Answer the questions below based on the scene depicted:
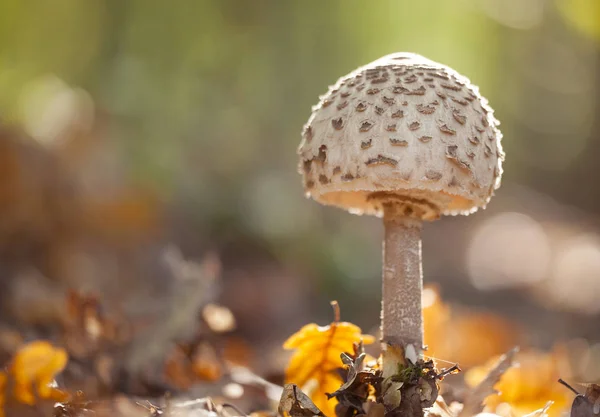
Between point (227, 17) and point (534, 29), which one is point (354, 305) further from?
point (534, 29)

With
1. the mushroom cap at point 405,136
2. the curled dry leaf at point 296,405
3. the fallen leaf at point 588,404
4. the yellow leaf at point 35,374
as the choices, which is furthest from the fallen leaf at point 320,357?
the yellow leaf at point 35,374

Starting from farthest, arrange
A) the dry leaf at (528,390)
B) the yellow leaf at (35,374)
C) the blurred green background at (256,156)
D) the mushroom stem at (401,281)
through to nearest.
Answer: the blurred green background at (256,156), the dry leaf at (528,390), the mushroom stem at (401,281), the yellow leaf at (35,374)

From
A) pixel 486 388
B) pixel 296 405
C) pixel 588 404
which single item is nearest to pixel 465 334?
pixel 486 388

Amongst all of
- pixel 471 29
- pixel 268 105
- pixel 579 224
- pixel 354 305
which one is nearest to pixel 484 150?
pixel 354 305

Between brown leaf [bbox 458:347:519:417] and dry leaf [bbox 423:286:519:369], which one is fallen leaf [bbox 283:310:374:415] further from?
dry leaf [bbox 423:286:519:369]

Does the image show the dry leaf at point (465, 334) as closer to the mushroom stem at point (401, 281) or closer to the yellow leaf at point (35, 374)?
the mushroom stem at point (401, 281)

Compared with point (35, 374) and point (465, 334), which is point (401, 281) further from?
point (465, 334)

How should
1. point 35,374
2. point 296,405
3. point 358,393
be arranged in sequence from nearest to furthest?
point 296,405
point 358,393
point 35,374
